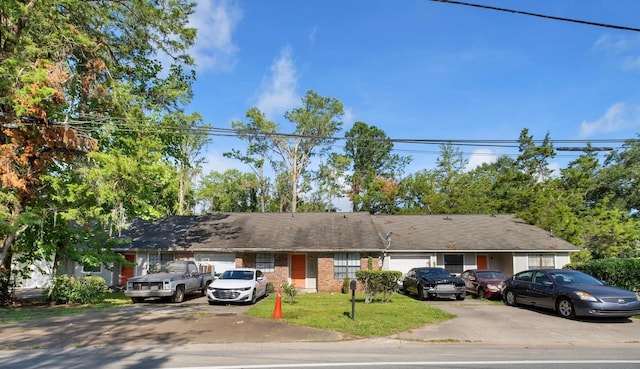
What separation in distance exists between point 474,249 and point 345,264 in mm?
7505

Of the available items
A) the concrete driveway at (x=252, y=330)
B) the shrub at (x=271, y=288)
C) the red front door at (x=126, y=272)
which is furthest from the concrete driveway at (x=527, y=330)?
the red front door at (x=126, y=272)

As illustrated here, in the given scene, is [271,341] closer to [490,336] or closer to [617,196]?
[490,336]

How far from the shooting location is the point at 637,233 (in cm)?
3086

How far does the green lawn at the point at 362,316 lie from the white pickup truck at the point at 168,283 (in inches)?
153

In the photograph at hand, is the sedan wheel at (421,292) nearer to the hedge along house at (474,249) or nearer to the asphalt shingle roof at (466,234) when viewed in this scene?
the hedge along house at (474,249)

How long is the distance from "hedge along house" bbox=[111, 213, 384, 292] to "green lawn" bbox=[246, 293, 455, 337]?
269 inches

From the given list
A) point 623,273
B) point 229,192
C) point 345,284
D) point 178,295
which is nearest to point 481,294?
point 623,273

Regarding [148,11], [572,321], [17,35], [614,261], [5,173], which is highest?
[148,11]

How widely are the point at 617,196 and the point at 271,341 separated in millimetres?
49012

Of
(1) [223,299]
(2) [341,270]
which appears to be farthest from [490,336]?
(2) [341,270]

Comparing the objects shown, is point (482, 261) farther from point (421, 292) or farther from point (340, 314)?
point (340, 314)

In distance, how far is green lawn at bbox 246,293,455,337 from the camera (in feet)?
35.4

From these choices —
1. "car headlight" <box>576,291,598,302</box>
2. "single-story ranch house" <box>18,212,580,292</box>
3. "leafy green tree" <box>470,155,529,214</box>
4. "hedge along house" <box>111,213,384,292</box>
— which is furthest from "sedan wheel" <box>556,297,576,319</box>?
"leafy green tree" <box>470,155,529,214</box>

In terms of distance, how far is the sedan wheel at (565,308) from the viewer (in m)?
12.7
